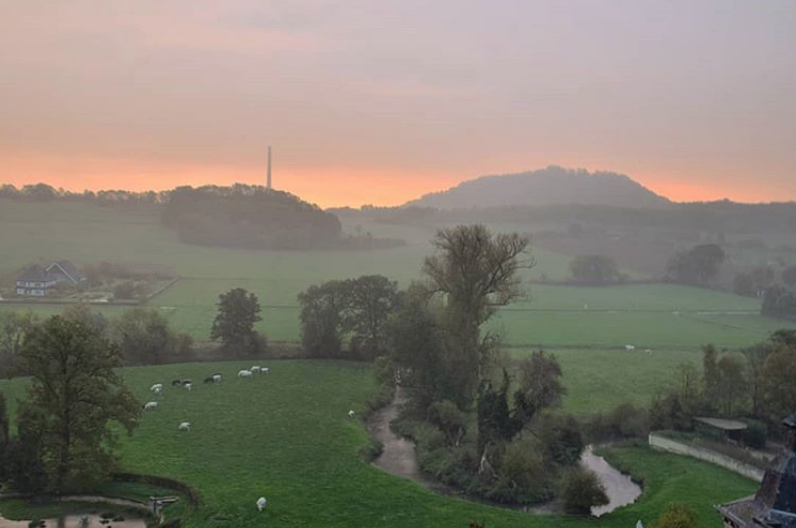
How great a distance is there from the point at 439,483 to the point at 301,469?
7831mm

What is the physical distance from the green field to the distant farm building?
1629 inches

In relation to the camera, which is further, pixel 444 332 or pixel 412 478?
pixel 444 332

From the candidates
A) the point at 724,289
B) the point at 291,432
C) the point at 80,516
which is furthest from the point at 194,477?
the point at 724,289

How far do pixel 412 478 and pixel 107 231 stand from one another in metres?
112

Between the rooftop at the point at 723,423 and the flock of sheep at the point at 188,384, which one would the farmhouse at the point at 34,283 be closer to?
the flock of sheep at the point at 188,384

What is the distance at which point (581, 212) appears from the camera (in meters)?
200

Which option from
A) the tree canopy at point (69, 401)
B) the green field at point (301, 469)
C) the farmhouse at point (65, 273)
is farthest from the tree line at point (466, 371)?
the farmhouse at point (65, 273)

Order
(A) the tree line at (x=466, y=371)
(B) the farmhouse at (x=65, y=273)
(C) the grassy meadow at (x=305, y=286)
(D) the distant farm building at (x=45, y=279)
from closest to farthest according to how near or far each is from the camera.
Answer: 1. (A) the tree line at (x=466, y=371)
2. (C) the grassy meadow at (x=305, y=286)
3. (D) the distant farm building at (x=45, y=279)
4. (B) the farmhouse at (x=65, y=273)

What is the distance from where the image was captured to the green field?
29.2 m

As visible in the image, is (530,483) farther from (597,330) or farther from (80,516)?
(597,330)

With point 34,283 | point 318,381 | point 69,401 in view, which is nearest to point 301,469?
point 69,401

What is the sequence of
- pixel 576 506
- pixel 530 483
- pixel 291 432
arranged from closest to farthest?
pixel 576 506
pixel 530 483
pixel 291 432

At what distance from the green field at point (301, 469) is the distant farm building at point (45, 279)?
41.4 metres

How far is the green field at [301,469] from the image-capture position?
29156mm
